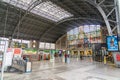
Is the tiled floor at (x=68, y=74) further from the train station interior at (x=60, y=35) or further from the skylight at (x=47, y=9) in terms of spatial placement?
the skylight at (x=47, y=9)

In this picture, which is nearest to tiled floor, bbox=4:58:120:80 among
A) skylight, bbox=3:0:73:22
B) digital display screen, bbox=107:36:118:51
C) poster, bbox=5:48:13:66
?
poster, bbox=5:48:13:66

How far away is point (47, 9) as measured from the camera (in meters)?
27.9

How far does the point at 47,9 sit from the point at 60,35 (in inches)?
794

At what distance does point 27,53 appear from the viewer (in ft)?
79.7

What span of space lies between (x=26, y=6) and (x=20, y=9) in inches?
63.0

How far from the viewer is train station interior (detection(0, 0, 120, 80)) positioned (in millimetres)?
13258

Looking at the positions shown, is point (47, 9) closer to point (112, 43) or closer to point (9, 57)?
point (112, 43)

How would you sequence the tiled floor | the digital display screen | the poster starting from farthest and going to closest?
the digital display screen
the poster
the tiled floor

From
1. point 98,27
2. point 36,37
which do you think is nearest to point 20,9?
point 36,37

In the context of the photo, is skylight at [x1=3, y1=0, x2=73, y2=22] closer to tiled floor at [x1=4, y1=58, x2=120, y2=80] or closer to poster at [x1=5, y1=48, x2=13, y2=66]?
poster at [x1=5, y1=48, x2=13, y2=66]

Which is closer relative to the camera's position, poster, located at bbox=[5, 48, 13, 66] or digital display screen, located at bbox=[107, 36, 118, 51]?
poster, located at bbox=[5, 48, 13, 66]

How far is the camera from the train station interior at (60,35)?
13258 millimetres

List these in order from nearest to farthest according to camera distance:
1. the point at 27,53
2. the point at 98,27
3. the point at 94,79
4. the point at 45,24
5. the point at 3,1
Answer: the point at 94,79 < the point at 3,1 < the point at 27,53 < the point at 45,24 < the point at 98,27

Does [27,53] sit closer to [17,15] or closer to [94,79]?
[17,15]
